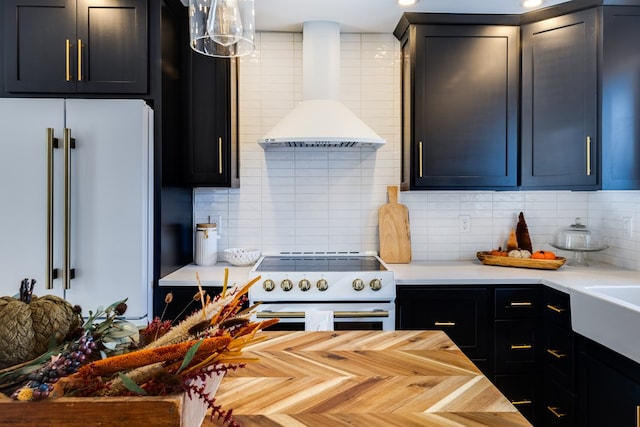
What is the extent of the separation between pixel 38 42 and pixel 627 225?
346cm

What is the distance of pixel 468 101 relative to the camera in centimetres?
264

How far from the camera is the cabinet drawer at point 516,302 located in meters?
2.35

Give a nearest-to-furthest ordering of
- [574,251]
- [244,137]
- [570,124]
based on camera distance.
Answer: [570,124], [574,251], [244,137]

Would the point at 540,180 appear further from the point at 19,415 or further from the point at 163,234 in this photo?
the point at 19,415

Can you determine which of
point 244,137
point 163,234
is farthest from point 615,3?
point 163,234

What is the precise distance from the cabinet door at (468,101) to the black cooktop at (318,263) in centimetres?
69

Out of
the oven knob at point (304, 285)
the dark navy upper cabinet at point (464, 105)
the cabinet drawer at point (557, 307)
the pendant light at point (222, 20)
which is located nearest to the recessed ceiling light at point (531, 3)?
the dark navy upper cabinet at point (464, 105)

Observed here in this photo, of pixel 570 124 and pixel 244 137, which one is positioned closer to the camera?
pixel 570 124

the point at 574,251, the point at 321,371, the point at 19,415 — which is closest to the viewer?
the point at 19,415

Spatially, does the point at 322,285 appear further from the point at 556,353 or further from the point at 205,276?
the point at 556,353

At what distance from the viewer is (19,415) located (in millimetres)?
566

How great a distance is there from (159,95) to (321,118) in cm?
90

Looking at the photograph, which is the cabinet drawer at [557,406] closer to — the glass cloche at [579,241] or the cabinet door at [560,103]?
the glass cloche at [579,241]

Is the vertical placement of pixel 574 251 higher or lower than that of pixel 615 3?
lower
